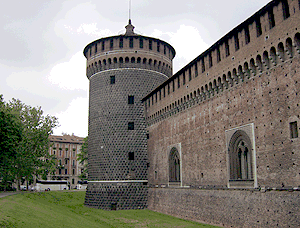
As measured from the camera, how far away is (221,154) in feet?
60.5

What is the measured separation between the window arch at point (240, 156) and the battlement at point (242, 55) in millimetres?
3047

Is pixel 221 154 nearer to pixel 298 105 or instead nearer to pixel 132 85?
pixel 298 105

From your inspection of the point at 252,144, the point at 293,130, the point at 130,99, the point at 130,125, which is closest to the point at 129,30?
the point at 130,99

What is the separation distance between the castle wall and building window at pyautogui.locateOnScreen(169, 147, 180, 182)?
0.08m

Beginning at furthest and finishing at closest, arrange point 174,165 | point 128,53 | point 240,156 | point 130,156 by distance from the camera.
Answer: point 128,53 → point 130,156 → point 174,165 → point 240,156

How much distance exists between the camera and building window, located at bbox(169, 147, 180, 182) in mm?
23828

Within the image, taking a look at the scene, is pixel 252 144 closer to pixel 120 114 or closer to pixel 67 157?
pixel 120 114

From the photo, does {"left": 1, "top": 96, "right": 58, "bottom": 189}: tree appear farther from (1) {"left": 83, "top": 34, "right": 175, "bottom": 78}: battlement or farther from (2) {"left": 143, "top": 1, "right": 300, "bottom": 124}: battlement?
(2) {"left": 143, "top": 1, "right": 300, "bottom": 124}: battlement

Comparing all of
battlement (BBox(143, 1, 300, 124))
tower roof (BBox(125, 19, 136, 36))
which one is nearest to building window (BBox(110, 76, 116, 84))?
tower roof (BBox(125, 19, 136, 36))

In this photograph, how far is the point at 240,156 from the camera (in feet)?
56.4

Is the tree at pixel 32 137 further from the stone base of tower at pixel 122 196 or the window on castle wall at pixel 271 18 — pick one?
the window on castle wall at pixel 271 18

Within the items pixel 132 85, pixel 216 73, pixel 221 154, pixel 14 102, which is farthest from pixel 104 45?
pixel 221 154

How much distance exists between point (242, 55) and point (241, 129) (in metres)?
3.93

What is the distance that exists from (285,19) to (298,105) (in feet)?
12.8
